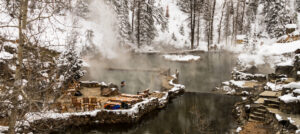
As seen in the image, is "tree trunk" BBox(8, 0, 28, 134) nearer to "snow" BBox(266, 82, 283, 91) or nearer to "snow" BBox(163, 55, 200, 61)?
"snow" BBox(266, 82, 283, 91)

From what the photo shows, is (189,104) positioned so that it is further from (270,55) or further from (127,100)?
(270,55)

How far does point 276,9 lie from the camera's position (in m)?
40.4

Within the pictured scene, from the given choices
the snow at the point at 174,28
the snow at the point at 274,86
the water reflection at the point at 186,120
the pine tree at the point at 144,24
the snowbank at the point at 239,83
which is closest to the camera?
the water reflection at the point at 186,120

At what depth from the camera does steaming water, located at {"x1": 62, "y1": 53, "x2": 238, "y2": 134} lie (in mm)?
13102

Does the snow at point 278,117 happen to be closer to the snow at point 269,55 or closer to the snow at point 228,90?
the snow at point 228,90

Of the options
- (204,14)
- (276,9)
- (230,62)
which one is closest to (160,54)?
(230,62)

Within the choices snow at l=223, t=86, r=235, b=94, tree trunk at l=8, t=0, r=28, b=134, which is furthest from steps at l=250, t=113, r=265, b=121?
tree trunk at l=8, t=0, r=28, b=134

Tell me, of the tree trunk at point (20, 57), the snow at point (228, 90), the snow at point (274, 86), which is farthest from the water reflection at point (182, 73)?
the tree trunk at point (20, 57)

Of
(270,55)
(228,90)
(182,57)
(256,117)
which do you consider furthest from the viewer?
(182,57)

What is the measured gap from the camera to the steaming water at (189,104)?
43.0ft

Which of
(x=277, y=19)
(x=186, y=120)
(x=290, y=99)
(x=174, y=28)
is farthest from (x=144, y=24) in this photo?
(x=290, y=99)

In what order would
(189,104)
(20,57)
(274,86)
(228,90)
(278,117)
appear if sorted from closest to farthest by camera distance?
(20,57) < (278,117) < (189,104) < (274,86) < (228,90)

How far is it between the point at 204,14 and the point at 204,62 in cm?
1580

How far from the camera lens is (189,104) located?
671 inches
